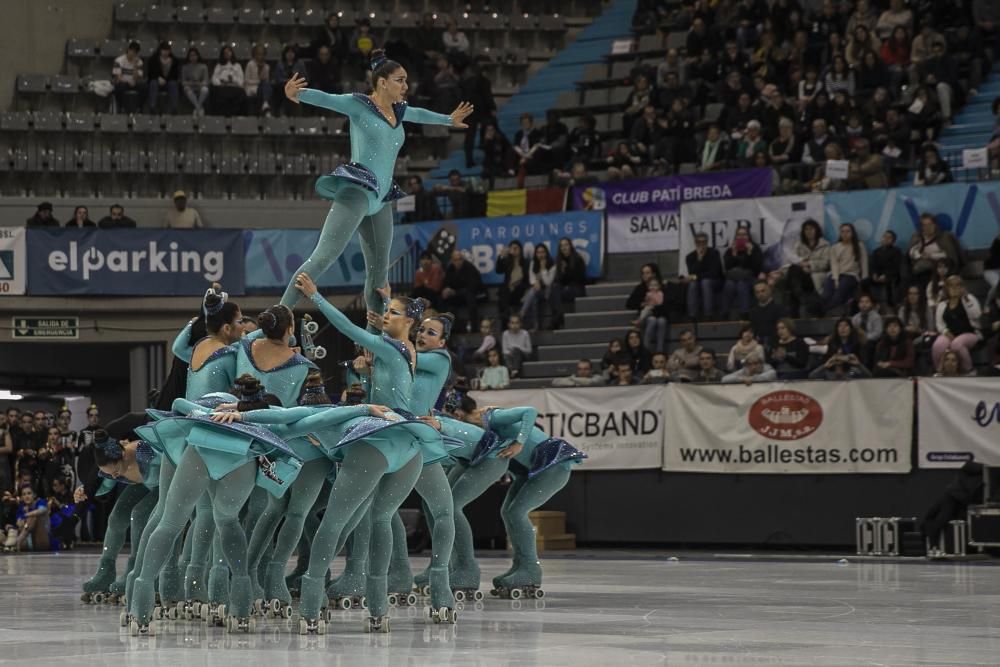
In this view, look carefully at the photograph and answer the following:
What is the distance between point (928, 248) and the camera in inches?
730

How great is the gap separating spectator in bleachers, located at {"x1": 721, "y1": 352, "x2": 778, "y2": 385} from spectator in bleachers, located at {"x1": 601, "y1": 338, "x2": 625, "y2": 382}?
173 centimetres

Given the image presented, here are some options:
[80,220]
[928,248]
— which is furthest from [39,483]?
[928,248]

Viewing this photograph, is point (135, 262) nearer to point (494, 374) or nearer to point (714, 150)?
point (494, 374)

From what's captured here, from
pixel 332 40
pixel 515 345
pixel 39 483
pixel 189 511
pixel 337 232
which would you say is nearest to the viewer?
pixel 189 511

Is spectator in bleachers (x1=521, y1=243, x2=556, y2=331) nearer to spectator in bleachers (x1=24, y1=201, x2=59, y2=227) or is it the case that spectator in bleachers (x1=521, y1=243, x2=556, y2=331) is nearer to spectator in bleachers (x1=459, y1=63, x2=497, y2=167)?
spectator in bleachers (x1=459, y1=63, x2=497, y2=167)

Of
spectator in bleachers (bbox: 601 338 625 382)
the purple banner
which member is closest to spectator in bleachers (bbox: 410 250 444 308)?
the purple banner

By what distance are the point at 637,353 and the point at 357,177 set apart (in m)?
10.1

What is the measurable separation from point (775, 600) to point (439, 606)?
9.39ft

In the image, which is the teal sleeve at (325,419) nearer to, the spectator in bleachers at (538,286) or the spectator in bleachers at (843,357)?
Answer: the spectator in bleachers at (843,357)

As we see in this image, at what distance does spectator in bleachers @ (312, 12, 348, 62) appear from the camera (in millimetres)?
25984

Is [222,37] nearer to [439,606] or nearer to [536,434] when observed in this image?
[536,434]

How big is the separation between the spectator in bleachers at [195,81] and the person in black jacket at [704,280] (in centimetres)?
949

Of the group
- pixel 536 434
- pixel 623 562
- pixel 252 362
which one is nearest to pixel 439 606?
pixel 252 362

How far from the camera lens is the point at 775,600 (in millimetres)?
10805
